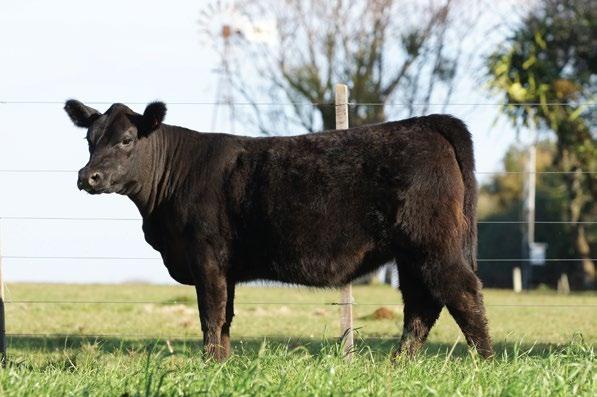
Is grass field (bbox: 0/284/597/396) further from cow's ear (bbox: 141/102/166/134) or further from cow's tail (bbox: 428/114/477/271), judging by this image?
cow's ear (bbox: 141/102/166/134)

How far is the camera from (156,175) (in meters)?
8.91

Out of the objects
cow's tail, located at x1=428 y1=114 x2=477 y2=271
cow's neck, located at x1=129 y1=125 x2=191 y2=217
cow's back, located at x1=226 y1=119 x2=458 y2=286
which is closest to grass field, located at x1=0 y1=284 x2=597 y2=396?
cow's back, located at x1=226 y1=119 x2=458 y2=286

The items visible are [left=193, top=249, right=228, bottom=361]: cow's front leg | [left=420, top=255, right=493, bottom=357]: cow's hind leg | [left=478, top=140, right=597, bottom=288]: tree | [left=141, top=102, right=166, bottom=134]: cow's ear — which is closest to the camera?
[left=420, top=255, right=493, bottom=357]: cow's hind leg

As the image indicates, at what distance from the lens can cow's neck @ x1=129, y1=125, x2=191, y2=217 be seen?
8883 mm

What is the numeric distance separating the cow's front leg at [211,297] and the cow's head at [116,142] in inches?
A: 39.7

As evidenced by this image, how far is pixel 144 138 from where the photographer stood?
29.6 ft

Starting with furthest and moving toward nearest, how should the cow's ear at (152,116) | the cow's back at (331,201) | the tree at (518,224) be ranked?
the tree at (518,224), the cow's ear at (152,116), the cow's back at (331,201)

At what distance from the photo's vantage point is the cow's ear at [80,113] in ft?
29.8

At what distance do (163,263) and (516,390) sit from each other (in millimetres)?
3980

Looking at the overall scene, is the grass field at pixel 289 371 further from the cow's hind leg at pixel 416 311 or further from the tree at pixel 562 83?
the tree at pixel 562 83

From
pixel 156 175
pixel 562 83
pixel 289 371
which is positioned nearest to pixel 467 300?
pixel 289 371

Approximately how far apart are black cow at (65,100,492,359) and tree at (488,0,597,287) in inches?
973

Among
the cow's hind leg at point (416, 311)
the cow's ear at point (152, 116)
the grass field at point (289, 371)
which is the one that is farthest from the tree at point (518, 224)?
the cow's ear at point (152, 116)

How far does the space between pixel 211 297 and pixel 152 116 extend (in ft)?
5.56
